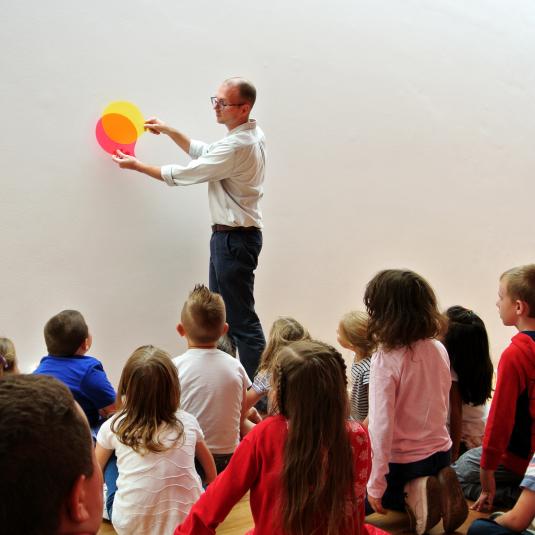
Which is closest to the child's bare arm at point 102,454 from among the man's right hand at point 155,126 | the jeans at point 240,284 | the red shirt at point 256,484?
the red shirt at point 256,484

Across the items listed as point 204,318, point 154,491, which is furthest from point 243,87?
point 154,491

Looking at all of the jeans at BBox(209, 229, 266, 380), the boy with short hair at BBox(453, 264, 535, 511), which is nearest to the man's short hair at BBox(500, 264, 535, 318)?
the boy with short hair at BBox(453, 264, 535, 511)

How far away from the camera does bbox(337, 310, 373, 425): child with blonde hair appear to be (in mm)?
2611

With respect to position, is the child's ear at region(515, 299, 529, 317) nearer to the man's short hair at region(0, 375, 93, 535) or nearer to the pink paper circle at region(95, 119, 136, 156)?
the man's short hair at region(0, 375, 93, 535)

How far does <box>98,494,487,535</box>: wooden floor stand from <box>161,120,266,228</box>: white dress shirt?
1.44m

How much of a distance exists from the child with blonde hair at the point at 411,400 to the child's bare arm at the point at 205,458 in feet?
1.76

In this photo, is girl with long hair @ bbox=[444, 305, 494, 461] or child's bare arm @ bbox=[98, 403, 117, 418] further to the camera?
girl with long hair @ bbox=[444, 305, 494, 461]

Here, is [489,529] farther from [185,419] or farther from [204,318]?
[204,318]

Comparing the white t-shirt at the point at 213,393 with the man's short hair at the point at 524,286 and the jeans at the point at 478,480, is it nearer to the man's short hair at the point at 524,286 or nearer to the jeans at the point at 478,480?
the jeans at the point at 478,480

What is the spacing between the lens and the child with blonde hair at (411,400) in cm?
211

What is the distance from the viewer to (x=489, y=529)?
1.72 meters

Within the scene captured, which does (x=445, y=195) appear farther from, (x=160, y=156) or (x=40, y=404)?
(x=40, y=404)

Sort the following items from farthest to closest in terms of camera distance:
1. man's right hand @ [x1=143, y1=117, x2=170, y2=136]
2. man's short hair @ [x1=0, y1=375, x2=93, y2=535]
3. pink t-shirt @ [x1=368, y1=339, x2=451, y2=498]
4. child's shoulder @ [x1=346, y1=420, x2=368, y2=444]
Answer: man's right hand @ [x1=143, y1=117, x2=170, y2=136]
pink t-shirt @ [x1=368, y1=339, x2=451, y2=498]
child's shoulder @ [x1=346, y1=420, x2=368, y2=444]
man's short hair @ [x1=0, y1=375, x2=93, y2=535]

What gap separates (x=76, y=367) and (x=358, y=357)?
1187mm
